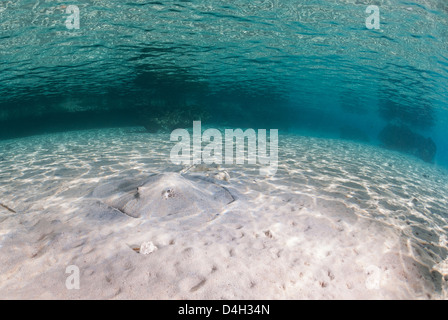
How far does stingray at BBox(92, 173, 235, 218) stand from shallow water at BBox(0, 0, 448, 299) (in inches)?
5.3

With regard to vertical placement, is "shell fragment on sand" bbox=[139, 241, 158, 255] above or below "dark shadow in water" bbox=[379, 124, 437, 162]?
above

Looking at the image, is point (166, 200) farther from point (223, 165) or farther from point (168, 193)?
point (223, 165)

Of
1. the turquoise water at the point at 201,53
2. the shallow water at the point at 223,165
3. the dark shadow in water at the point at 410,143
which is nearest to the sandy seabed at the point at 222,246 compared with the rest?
the shallow water at the point at 223,165

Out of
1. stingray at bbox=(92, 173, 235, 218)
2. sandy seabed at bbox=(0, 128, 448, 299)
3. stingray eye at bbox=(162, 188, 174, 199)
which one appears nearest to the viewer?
sandy seabed at bbox=(0, 128, 448, 299)

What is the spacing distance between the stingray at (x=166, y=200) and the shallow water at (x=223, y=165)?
0.14 metres

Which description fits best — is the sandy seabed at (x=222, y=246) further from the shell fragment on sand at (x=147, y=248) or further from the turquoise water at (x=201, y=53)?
the turquoise water at (x=201, y=53)

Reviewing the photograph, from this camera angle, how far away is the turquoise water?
1201 cm

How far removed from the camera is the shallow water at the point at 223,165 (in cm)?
290

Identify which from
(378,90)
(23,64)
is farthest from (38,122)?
(378,90)

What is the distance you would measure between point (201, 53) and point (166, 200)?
17897 millimetres

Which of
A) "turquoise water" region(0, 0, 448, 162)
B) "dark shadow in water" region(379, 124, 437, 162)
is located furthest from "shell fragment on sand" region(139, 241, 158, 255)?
"dark shadow in water" region(379, 124, 437, 162)

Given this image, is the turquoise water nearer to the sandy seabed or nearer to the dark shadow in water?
the dark shadow in water

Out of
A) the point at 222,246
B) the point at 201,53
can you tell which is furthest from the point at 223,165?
the point at 201,53

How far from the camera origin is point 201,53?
1905 cm
